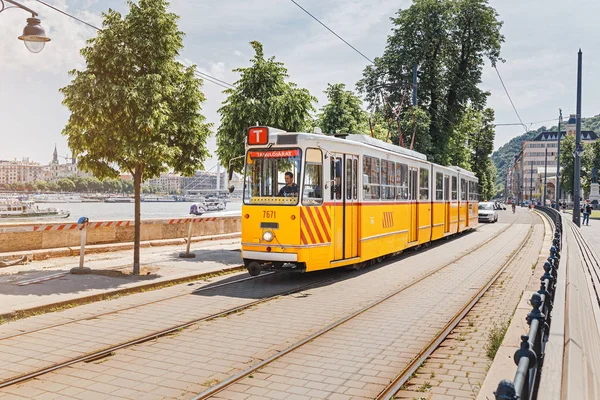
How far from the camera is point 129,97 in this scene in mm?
11477

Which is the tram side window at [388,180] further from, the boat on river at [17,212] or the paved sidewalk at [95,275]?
the boat on river at [17,212]

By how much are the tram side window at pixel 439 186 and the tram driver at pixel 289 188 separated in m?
10.6

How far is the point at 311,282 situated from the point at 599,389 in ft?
25.0

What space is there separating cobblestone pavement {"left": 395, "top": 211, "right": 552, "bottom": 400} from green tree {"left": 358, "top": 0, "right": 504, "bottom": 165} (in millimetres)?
29127

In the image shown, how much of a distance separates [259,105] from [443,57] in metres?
27.2

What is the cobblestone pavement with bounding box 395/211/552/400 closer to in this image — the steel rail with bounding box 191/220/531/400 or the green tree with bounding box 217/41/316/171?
the steel rail with bounding box 191/220/531/400

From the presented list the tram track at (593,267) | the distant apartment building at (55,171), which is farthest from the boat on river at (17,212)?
the distant apartment building at (55,171)

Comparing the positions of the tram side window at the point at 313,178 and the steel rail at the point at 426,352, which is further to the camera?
the tram side window at the point at 313,178

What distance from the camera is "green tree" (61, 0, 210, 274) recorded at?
11.6 meters

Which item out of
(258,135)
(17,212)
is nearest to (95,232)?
(258,135)

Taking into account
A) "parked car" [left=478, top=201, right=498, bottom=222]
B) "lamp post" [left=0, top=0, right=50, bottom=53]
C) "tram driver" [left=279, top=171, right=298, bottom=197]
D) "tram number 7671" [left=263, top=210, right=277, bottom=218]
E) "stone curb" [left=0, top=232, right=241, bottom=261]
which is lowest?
"stone curb" [left=0, top=232, right=241, bottom=261]

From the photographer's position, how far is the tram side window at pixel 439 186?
20.6m

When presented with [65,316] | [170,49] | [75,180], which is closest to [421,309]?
[65,316]

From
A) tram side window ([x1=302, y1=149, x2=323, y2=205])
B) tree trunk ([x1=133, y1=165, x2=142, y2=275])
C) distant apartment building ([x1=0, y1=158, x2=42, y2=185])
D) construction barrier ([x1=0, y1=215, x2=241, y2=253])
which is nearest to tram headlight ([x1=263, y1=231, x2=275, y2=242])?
tram side window ([x1=302, y1=149, x2=323, y2=205])
